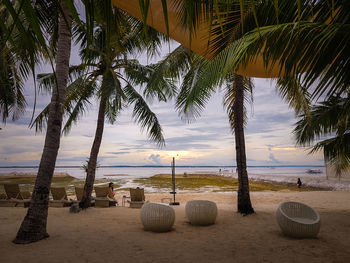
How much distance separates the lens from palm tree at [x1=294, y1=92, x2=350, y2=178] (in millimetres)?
6879

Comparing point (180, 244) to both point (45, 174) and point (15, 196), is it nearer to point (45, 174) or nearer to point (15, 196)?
point (45, 174)

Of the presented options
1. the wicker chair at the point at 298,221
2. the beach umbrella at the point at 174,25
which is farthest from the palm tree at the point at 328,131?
the beach umbrella at the point at 174,25

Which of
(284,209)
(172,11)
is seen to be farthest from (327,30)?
(284,209)

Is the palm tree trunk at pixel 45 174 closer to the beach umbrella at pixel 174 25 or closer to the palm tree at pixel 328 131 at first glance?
the beach umbrella at pixel 174 25

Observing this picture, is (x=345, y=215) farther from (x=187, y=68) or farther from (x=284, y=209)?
(x=187, y=68)

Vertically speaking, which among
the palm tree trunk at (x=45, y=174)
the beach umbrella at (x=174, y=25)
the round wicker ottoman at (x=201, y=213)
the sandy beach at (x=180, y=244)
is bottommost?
the sandy beach at (x=180, y=244)

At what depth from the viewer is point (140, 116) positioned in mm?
9094

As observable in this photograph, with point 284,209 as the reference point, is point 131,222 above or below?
below

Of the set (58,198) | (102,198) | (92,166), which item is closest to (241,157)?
(92,166)

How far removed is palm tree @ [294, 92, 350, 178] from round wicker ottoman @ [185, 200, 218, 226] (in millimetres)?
4290

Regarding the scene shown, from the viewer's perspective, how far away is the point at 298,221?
486 centimetres

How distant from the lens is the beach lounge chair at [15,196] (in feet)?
30.6

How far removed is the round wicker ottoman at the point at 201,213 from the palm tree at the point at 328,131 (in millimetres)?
4290

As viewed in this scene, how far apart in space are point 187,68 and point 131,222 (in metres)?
5.39
